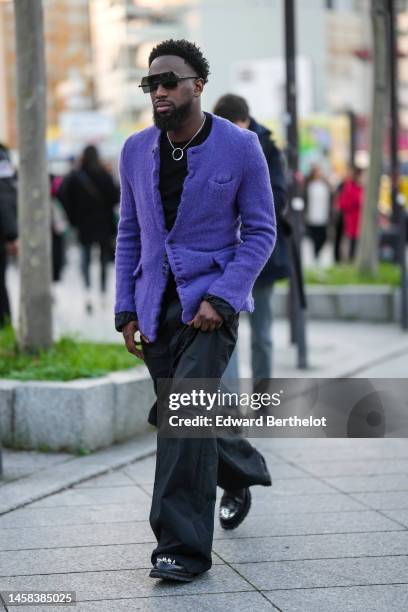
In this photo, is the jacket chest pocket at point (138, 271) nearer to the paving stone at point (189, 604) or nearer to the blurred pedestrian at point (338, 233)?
the paving stone at point (189, 604)

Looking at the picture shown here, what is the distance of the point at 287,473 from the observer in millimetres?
6316

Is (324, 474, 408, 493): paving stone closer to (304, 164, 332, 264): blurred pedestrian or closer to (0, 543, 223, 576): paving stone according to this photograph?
(0, 543, 223, 576): paving stone

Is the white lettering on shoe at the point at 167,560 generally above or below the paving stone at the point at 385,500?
above

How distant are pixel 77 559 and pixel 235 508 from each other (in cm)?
71

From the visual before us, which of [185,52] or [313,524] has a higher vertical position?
[185,52]

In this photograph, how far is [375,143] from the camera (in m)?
14.2

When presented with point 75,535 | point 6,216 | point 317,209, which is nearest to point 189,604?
point 75,535

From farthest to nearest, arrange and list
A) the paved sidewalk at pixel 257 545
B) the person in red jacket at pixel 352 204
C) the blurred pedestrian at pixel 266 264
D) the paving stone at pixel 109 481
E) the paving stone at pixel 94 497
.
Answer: the person in red jacket at pixel 352 204
the blurred pedestrian at pixel 266 264
the paving stone at pixel 109 481
the paving stone at pixel 94 497
the paved sidewalk at pixel 257 545

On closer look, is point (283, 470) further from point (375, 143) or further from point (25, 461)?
point (375, 143)

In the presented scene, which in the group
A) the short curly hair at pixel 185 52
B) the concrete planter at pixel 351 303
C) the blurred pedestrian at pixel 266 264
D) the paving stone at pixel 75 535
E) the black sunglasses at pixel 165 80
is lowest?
the concrete planter at pixel 351 303

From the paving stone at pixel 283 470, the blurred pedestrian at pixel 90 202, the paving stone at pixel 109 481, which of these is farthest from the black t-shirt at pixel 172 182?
the blurred pedestrian at pixel 90 202

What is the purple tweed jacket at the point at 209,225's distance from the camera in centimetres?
450

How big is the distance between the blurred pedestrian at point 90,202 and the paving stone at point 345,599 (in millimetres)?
10579

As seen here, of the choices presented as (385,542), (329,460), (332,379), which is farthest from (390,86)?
(385,542)
